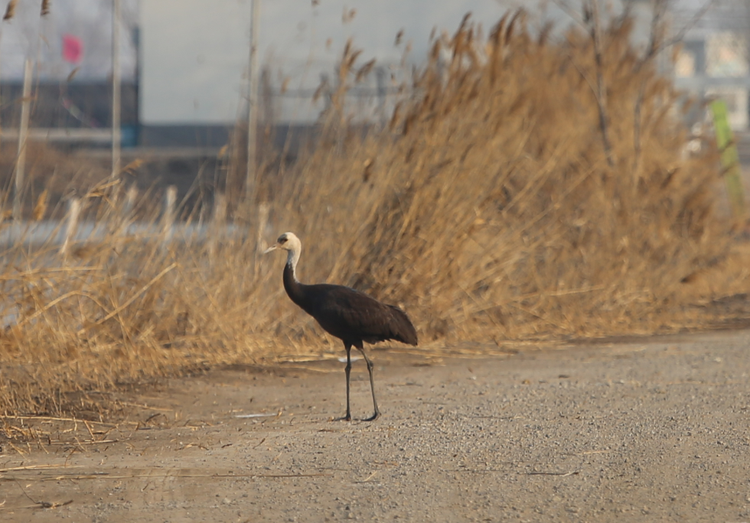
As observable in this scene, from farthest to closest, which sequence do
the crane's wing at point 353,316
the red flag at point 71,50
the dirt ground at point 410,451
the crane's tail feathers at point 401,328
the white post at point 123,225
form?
the red flag at point 71,50
the white post at point 123,225
the crane's tail feathers at point 401,328
the crane's wing at point 353,316
the dirt ground at point 410,451

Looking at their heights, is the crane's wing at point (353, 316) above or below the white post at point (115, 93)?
below

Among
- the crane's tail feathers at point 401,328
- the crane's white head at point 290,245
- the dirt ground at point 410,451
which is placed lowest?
the dirt ground at point 410,451

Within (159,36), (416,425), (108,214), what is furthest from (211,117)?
(416,425)

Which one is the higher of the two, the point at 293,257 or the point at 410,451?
the point at 293,257

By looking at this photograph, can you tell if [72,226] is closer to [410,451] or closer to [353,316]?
[353,316]

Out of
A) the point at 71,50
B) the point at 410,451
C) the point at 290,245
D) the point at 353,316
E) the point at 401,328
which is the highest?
the point at 71,50

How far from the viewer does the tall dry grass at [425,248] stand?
273 inches

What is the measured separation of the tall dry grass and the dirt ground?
76 centimetres

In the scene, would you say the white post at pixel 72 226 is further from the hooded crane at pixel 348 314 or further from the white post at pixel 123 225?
the hooded crane at pixel 348 314

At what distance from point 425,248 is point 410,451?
3.63m

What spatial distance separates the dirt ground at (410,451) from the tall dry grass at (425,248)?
0.76 metres

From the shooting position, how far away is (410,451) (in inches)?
195

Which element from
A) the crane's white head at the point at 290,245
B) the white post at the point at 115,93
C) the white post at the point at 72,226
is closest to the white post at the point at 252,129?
the white post at the point at 115,93

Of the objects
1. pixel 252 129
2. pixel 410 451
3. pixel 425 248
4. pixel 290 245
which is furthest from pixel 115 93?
pixel 410 451
